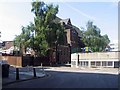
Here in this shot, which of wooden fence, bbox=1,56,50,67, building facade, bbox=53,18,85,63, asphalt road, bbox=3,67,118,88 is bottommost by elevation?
wooden fence, bbox=1,56,50,67

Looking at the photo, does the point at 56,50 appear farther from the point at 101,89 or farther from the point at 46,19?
the point at 101,89

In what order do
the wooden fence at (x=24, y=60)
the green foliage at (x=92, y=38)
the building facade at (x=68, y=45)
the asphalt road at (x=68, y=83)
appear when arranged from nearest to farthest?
1. the asphalt road at (x=68, y=83)
2. the wooden fence at (x=24, y=60)
3. the building facade at (x=68, y=45)
4. the green foliage at (x=92, y=38)

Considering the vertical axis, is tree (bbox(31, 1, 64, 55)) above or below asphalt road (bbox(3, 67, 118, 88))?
above

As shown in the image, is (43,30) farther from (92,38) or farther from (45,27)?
(92,38)

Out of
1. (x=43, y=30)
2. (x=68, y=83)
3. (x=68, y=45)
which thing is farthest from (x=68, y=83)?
(x=68, y=45)

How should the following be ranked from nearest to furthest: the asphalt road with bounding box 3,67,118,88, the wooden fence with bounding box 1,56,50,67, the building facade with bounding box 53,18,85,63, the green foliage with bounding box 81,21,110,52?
the asphalt road with bounding box 3,67,118,88 < the wooden fence with bounding box 1,56,50,67 < the building facade with bounding box 53,18,85,63 < the green foliage with bounding box 81,21,110,52

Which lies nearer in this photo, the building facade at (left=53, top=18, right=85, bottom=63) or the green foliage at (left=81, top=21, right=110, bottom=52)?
the building facade at (left=53, top=18, right=85, bottom=63)

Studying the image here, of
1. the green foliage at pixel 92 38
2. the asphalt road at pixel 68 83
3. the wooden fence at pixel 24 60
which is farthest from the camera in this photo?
the green foliage at pixel 92 38

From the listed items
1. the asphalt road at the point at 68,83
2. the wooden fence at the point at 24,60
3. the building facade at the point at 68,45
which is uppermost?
the building facade at the point at 68,45

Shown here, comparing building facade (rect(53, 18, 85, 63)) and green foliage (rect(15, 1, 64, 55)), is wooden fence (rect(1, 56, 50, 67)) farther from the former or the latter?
building facade (rect(53, 18, 85, 63))

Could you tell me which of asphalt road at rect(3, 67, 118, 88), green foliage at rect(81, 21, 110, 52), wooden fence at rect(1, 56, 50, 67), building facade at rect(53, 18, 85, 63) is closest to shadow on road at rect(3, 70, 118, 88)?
asphalt road at rect(3, 67, 118, 88)

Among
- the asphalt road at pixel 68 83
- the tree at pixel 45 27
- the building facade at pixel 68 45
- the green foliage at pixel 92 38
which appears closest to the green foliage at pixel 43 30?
the tree at pixel 45 27

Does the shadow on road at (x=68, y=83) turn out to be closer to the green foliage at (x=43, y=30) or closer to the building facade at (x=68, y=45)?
the green foliage at (x=43, y=30)

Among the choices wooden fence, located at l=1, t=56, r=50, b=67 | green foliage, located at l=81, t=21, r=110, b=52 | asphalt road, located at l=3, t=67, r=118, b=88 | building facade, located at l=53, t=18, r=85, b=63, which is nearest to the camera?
asphalt road, located at l=3, t=67, r=118, b=88
